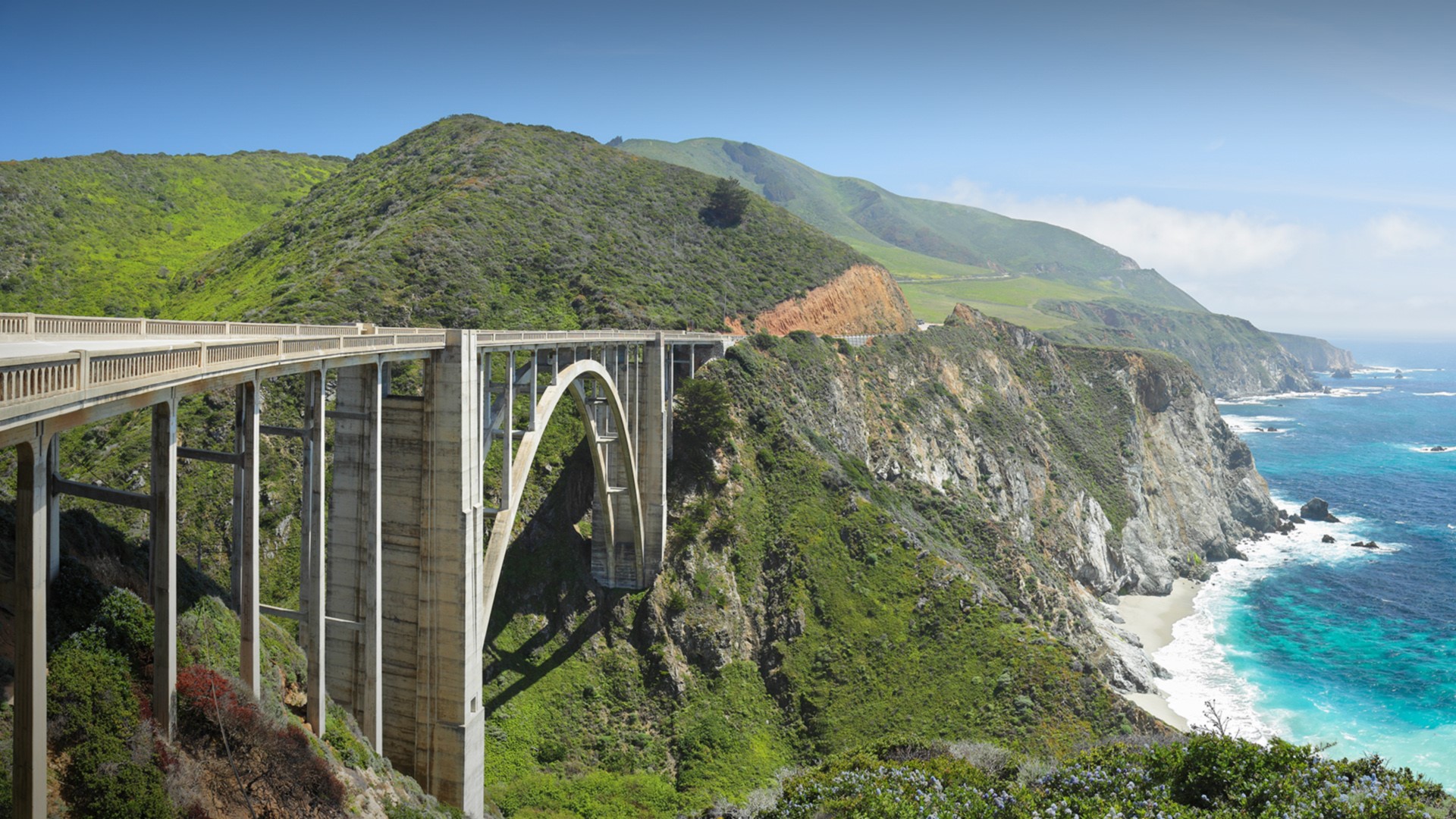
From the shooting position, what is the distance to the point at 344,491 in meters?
22.4

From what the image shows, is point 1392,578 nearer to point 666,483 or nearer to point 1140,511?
point 1140,511

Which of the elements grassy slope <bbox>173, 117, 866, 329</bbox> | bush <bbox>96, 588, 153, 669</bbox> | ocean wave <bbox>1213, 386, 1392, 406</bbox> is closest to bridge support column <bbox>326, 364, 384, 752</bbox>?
bush <bbox>96, 588, 153, 669</bbox>

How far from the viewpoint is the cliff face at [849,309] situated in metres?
67.4

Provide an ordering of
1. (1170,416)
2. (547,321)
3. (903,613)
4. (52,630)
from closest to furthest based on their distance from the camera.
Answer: (52,630), (903,613), (547,321), (1170,416)

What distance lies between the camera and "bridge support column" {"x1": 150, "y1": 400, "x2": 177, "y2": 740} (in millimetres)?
13031

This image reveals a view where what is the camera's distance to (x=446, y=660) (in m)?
25.0

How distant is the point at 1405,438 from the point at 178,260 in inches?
6002

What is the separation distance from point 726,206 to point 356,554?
6244 cm

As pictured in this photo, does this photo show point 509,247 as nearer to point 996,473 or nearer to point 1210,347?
point 996,473

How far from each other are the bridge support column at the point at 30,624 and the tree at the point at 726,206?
234 ft

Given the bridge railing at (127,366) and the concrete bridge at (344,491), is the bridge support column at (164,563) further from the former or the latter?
the bridge railing at (127,366)

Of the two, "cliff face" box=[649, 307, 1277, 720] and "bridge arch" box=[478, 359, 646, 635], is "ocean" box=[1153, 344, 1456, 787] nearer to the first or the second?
"cliff face" box=[649, 307, 1277, 720]

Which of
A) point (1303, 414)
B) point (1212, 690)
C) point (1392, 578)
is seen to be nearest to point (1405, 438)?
point (1303, 414)

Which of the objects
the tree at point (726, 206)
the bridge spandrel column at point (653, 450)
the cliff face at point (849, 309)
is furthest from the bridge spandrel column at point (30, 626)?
the tree at point (726, 206)
